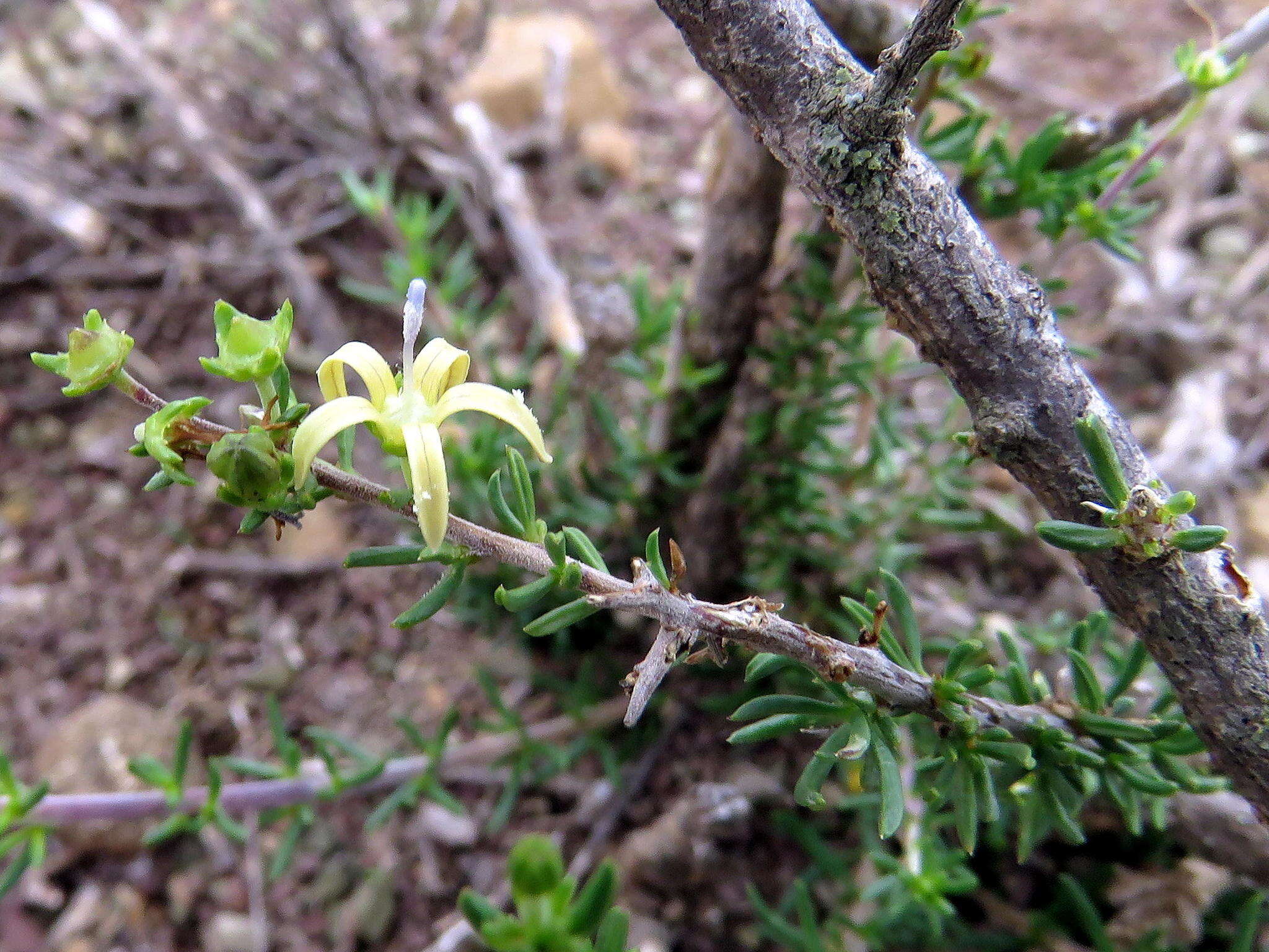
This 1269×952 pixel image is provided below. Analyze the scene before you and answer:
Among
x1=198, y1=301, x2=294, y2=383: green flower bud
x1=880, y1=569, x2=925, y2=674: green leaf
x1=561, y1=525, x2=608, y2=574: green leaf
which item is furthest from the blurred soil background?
x1=198, y1=301, x2=294, y2=383: green flower bud

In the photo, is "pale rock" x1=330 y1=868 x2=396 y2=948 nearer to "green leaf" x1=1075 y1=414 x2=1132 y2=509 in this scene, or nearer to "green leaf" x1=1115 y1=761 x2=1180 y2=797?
"green leaf" x1=1115 y1=761 x2=1180 y2=797

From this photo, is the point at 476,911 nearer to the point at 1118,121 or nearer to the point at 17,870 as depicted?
the point at 17,870

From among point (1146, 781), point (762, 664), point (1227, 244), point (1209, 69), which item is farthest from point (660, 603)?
point (1227, 244)

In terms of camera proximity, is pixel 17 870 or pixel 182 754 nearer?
pixel 17 870

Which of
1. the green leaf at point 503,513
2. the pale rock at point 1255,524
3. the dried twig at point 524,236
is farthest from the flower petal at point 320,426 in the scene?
the pale rock at point 1255,524

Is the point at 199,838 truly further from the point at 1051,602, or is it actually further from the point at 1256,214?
the point at 1256,214

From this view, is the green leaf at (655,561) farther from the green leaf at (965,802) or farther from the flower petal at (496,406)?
the green leaf at (965,802)
